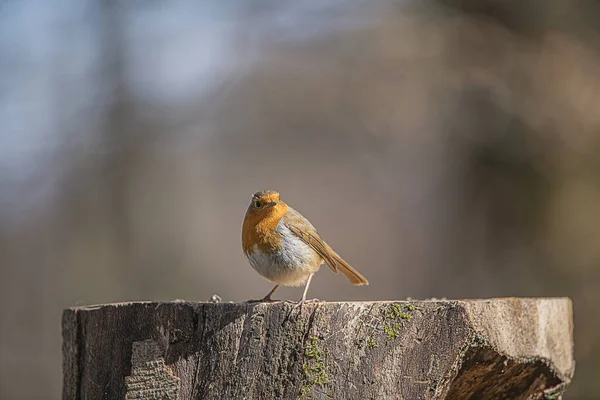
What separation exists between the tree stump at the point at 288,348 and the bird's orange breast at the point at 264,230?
27.9 inches

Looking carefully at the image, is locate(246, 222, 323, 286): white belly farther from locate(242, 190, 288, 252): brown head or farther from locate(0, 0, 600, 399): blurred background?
locate(0, 0, 600, 399): blurred background

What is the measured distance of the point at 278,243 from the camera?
2604 millimetres

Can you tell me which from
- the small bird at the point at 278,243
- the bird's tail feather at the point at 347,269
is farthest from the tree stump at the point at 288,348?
the bird's tail feather at the point at 347,269

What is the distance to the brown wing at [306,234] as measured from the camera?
2668mm

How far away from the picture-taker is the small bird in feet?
8.55

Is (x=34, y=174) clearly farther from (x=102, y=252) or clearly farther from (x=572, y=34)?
(x=572, y=34)

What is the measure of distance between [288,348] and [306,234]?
0.87 m

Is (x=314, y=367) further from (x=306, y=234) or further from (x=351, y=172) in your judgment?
(x=351, y=172)

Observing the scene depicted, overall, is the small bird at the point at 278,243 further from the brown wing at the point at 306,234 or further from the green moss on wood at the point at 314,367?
the green moss on wood at the point at 314,367

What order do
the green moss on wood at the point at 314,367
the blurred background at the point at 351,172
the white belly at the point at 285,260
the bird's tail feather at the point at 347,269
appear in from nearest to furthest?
the green moss on wood at the point at 314,367, the white belly at the point at 285,260, the bird's tail feather at the point at 347,269, the blurred background at the point at 351,172

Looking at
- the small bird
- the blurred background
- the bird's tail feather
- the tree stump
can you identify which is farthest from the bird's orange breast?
the blurred background

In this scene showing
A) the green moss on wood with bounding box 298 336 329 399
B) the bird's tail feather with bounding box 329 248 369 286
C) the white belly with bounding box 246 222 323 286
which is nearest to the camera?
the green moss on wood with bounding box 298 336 329 399

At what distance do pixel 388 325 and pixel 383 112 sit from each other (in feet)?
23.0

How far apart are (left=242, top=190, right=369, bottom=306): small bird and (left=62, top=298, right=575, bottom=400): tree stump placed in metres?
0.69
